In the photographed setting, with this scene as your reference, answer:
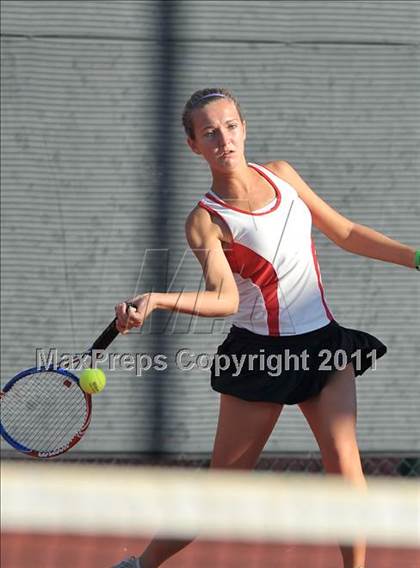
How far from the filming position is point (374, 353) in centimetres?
296

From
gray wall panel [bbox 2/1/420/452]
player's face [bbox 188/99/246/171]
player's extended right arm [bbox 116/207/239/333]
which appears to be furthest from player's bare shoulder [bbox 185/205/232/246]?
gray wall panel [bbox 2/1/420/452]

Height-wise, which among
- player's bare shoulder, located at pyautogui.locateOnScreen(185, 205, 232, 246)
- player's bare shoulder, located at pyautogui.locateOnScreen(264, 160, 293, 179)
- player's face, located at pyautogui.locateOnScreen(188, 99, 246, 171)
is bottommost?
player's bare shoulder, located at pyautogui.locateOnScreen(185, 205, 232, 246)

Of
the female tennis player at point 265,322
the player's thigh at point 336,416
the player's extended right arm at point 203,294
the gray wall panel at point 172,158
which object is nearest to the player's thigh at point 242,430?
the female tennis player at point 265,322

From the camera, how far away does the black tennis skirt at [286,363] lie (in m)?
2.87

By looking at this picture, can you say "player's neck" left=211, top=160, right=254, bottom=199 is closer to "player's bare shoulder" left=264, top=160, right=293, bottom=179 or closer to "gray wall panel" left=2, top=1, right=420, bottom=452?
"player's bare shoulder" left=264, top=160, right=293, bottom=179

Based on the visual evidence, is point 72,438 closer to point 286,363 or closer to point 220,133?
point 286,363

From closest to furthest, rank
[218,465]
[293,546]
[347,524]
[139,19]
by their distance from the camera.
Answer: [347,524] < [218,465] < [293,546] < [139,19]

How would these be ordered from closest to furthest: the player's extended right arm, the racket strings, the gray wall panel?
the player's extended right arm, the racket strings, the gray wall panel

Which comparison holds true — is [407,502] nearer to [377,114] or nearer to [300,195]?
[300,195]

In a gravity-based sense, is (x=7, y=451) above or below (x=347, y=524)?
below

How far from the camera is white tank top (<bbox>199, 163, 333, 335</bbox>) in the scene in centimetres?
289

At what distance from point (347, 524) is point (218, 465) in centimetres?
37

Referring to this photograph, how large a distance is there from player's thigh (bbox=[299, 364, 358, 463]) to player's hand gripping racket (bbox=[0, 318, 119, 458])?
23.5 inches

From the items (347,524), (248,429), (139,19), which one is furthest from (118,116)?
(347,524)
